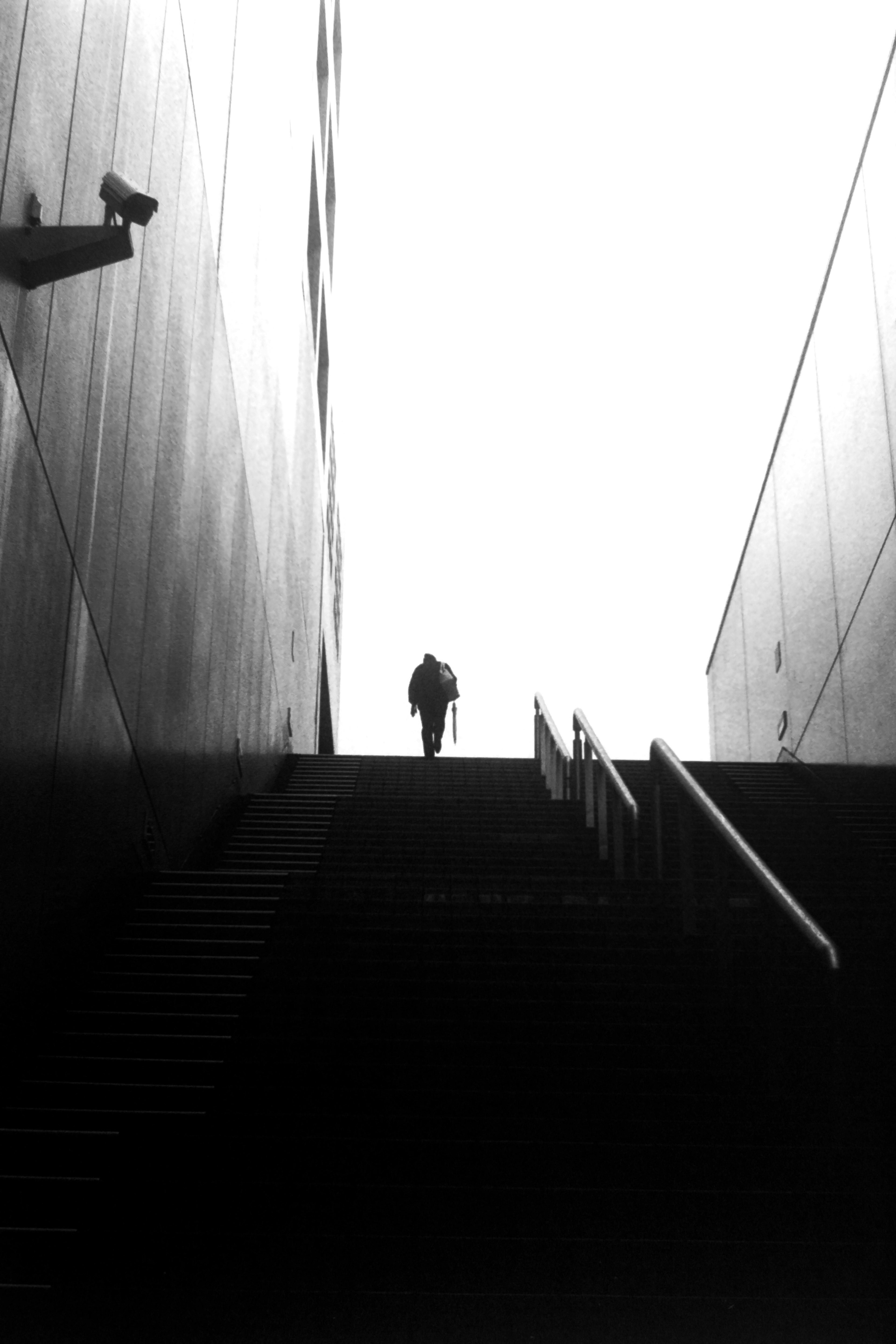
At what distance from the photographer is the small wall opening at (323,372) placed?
20.7m

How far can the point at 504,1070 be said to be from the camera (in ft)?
15.6

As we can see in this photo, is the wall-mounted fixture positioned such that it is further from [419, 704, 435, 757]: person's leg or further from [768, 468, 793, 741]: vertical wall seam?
[419, 704, 435, 757]: person's leg

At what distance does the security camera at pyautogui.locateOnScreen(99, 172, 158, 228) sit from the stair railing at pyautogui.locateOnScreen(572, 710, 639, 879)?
12.8ft

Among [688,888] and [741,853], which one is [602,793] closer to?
[688,888]

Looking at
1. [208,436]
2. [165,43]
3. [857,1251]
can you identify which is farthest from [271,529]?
[857,1251]

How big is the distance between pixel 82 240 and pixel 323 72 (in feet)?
58.4

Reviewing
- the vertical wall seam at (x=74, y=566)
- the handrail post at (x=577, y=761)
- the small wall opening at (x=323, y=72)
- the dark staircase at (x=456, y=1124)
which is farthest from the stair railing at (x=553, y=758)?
the small wall opening at (x=323, y=72)

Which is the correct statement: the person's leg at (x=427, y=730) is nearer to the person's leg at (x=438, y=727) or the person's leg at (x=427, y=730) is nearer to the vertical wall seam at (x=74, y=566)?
the person's leg at (x=438, y=727)

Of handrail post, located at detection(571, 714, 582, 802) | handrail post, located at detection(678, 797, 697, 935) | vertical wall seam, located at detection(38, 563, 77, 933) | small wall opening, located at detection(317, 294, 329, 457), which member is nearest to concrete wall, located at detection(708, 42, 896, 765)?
handrail post, located at detection(571, 714, 582, 802)

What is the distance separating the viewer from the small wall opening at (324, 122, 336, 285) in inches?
894

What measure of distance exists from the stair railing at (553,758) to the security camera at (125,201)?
19.0 ft

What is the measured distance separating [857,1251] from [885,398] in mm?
8595

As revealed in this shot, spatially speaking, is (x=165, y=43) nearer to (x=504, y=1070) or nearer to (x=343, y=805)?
(x=343, y=805)

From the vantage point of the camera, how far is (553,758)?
11.6 m
